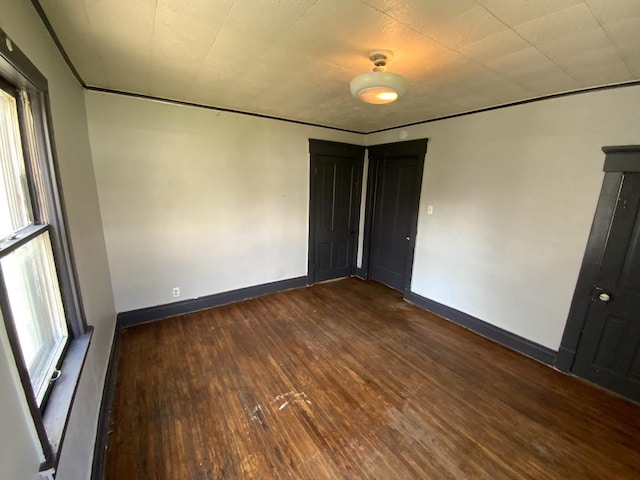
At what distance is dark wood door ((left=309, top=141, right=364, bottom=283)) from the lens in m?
4.07

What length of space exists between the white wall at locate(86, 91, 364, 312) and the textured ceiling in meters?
0.46

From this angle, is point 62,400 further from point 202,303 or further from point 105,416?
point 202,303

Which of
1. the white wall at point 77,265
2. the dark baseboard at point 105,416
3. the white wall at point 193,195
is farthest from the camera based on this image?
the white wall at point 193,195

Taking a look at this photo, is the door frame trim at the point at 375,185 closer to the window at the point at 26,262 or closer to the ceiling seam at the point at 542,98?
the ceiling seam at the point at 542,98

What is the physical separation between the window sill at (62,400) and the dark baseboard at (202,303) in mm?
1569

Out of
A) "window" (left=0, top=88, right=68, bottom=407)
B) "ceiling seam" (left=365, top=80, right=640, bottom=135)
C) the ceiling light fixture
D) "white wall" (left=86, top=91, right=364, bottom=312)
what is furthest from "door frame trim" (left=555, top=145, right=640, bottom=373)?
"window" (left=0, top=88, right=68, bottom=407)

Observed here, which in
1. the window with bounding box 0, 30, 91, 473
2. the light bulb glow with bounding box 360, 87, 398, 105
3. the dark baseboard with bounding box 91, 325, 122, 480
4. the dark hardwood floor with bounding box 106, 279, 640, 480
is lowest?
the dark hardwood floor with bounding box 106, 279, 640, 480

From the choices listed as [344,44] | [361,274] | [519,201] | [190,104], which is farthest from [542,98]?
[190,104]

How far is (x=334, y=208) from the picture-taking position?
4340mm

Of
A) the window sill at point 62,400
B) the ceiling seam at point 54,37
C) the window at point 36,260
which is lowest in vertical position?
the window sill at point 62,400

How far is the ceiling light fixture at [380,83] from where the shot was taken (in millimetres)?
1637

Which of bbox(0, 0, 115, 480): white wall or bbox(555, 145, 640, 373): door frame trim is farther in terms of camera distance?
bbox(555, 145, 640, 373): door frame trim

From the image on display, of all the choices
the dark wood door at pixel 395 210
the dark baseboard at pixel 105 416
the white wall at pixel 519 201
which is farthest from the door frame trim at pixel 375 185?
the dark baseboard at pixel 105 416

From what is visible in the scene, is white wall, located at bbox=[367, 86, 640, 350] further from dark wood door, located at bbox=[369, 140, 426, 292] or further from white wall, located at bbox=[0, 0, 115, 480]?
white wall, located at bbox=[0, 0, 115, 480]
